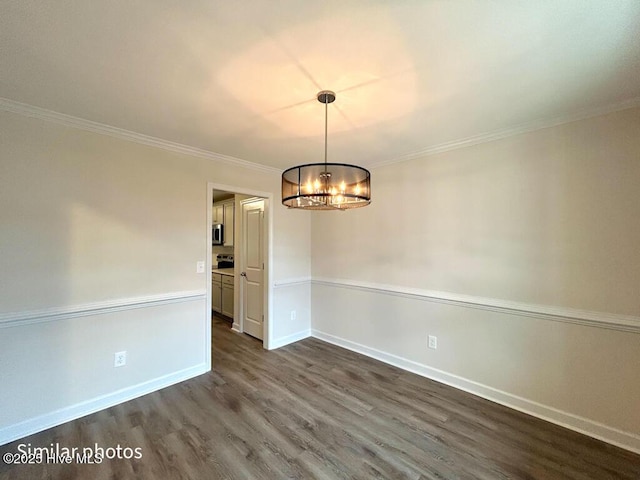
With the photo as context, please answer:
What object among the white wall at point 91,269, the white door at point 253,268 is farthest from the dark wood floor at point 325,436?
the white door at point 253,268

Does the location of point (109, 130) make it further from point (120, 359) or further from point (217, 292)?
point (217, 292)

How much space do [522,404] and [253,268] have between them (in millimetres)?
3464

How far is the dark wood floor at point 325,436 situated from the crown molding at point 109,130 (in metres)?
2.46

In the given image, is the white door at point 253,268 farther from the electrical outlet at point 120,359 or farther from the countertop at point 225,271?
the electrical outlet at point 120,359

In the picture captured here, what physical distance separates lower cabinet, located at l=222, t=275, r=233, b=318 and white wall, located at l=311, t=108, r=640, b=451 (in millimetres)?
2669

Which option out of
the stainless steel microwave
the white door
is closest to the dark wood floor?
the white door

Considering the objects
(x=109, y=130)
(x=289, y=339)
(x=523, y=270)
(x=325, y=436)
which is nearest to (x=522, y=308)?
(x=523, y=270)

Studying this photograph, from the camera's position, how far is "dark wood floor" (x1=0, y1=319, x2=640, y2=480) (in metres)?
1.81

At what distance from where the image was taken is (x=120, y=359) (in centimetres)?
257

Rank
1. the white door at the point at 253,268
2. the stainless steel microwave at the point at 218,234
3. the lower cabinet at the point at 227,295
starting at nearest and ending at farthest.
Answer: the white door at the point at 253,268, the lower cabinet at the point at 227,295, the stainless steel microwave at the point at 218,234

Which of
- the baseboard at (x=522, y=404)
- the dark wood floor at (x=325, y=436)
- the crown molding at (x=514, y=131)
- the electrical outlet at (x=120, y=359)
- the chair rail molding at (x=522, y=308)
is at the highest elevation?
the crown molding at (x=514, y=131)

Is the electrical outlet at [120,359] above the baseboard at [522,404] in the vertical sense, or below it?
above

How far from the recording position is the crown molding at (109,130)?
6.91 feet

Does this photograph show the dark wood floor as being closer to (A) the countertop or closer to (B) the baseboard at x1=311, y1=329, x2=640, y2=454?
(B) the baseboard at x1=311, y1=329, x2=640, y2=454
